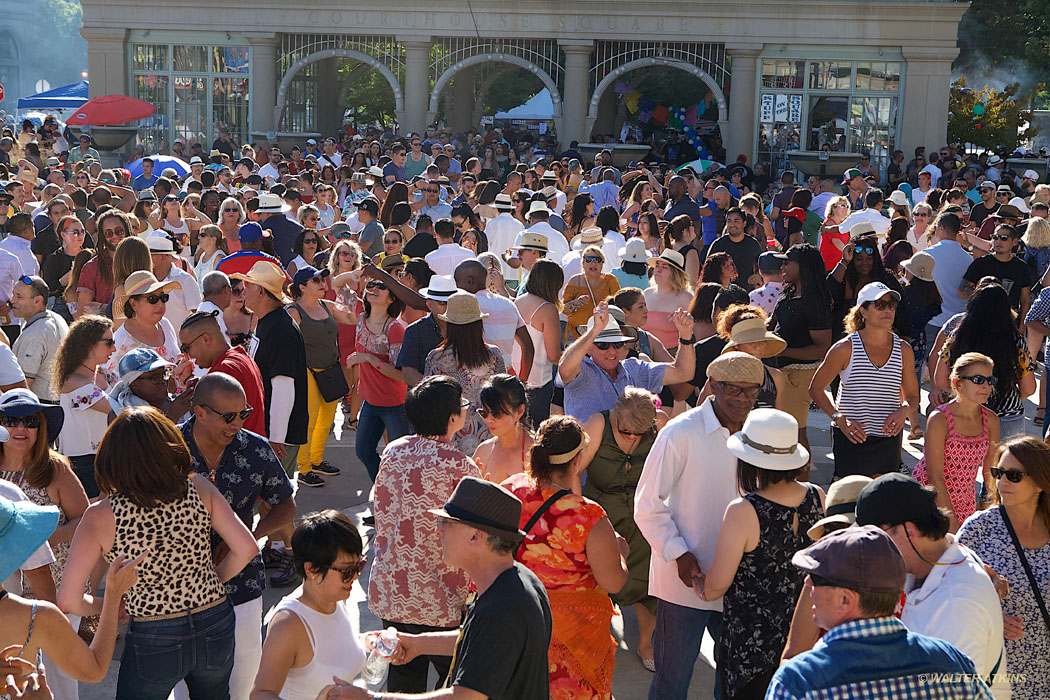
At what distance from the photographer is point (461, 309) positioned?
6328 mm

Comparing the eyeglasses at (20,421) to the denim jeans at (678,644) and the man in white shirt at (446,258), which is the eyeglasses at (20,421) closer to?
the denim jeans at (678,644)

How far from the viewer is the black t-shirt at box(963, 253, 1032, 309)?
9555mm

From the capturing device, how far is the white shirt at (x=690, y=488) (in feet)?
15.1

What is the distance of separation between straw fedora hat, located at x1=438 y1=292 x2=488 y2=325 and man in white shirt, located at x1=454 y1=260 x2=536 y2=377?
774mm

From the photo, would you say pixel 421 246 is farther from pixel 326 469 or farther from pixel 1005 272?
pixel 1005 272

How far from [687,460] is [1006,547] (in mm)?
1258

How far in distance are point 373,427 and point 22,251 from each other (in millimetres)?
3984

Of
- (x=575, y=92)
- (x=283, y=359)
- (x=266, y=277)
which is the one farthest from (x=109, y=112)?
(x=283, y=359)

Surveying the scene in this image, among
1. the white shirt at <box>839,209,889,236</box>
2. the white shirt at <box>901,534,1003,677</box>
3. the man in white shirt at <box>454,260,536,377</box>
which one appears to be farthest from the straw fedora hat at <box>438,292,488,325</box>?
the white shirt at <box>839,209,889,236</box>

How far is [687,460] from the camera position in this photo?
15.3 ft

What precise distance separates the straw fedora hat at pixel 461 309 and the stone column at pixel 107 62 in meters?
27.9

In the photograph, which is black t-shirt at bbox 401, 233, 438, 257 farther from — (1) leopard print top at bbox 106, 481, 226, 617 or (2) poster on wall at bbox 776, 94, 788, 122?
(2) poster on wall at bbox 776, 94, 788, 122

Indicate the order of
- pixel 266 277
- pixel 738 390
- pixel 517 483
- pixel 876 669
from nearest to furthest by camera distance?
→ pixel 876 669, pixel 517 483, pixel 738 390, pixel 266 277

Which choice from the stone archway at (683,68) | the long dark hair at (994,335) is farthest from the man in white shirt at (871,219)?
the stone archway at (683,68)
